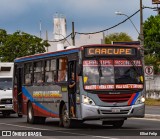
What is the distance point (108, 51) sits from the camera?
2038 centimetres

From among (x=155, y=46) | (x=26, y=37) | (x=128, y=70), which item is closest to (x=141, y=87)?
(x=128, y=70)

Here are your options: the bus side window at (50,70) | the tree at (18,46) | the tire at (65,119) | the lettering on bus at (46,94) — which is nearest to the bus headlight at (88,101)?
the tire at (65,119)

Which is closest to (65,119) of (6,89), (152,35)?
(6,89)

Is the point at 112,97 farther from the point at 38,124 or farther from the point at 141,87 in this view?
the point at 38,124

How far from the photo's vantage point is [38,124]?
24828 millimetres

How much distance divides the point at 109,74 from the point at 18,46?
60.1 metres

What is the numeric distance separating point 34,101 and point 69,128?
3909mm

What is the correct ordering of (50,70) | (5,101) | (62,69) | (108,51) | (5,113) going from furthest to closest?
(5,113), (5,101), (50,70), (62,69), (108,51)

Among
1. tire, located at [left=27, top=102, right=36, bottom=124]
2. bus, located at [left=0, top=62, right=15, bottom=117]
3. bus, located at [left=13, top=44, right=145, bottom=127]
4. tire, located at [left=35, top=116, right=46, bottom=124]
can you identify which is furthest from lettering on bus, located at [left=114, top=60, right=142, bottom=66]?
bus, located at [left=0, top=62, right=15, bottom=117]

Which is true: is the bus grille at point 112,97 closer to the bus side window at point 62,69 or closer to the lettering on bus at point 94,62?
the lettering on bus at point 94,62

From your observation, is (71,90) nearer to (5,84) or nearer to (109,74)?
(109,74)

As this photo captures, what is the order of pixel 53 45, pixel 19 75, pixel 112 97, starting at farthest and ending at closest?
1. pixel 53 45
2. pixel 19 75
3. pixel 112 97

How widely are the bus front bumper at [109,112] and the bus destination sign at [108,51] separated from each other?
71.6 inches

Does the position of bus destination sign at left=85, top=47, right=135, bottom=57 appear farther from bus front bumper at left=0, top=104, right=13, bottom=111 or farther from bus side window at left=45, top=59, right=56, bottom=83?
bus front bumper at left=0, top=104, right=13, bottom=111
